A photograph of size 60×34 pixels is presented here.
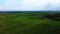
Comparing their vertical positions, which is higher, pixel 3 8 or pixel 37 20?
pixel 3 8

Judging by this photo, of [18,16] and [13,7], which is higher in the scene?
[13,7]

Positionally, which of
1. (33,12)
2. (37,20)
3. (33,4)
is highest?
(33,4)

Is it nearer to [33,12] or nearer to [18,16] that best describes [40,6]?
[33,12]

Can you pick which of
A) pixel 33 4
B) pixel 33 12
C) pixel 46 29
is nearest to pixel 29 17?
pixel 33 12

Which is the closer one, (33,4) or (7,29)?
(7,29)

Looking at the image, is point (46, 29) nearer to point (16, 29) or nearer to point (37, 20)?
point (37, 20)

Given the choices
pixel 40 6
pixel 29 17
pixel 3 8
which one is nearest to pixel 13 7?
pixel 3 8
